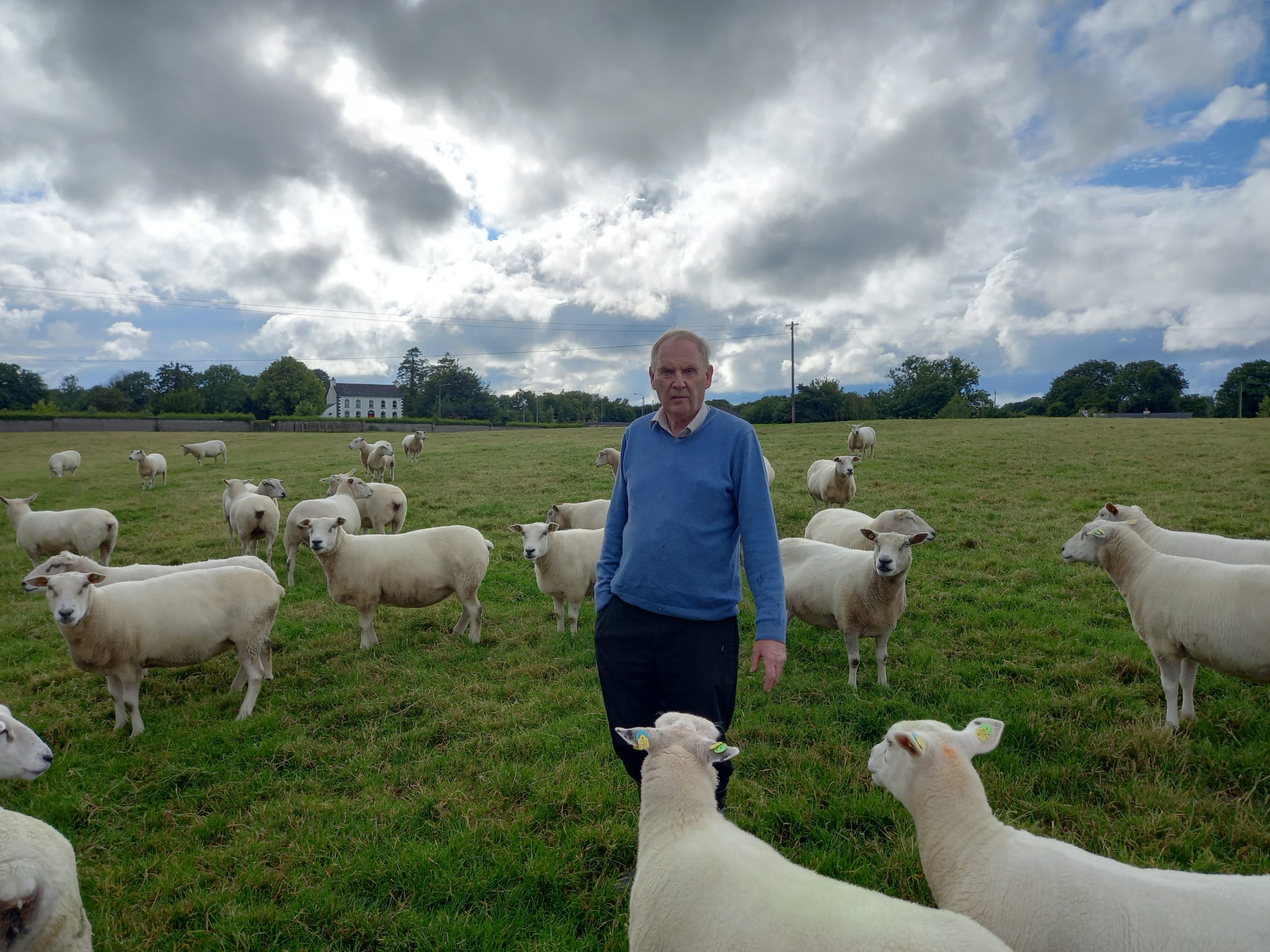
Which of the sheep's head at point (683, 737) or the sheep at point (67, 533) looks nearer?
the sheep's head at point (683, 737)

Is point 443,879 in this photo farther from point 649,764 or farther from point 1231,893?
point 1231,893

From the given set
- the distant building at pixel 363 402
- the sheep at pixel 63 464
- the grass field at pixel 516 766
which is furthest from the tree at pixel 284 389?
the grass field at pixel 516 766

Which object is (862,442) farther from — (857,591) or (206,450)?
(206,450)

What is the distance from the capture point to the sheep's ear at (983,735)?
2.85m

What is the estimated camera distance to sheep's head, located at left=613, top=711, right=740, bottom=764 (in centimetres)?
265

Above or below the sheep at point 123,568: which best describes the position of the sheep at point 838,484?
above

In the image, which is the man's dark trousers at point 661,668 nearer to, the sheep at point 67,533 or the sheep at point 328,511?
the sheep at point 328,511

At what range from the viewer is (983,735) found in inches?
114

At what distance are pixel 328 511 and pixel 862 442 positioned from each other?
719 inches

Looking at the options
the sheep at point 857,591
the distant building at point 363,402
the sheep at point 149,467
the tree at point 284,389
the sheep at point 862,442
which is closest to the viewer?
the sheep at point 857,591

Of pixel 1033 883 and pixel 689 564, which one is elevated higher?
pixel 689 564

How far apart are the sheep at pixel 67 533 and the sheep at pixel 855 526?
44.4 ft

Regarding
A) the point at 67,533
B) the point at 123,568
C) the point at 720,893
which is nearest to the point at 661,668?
the point at 720,893

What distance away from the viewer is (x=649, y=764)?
105 inches
